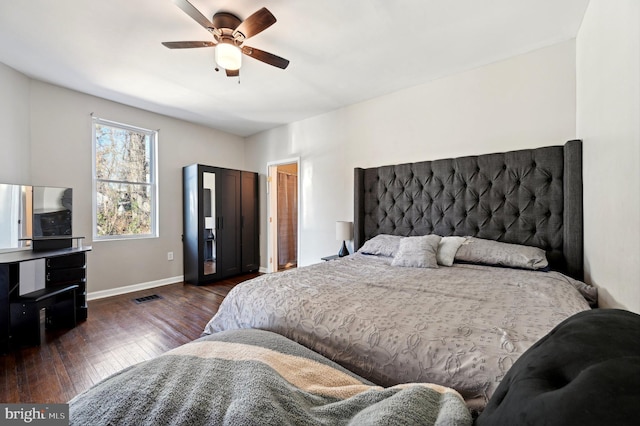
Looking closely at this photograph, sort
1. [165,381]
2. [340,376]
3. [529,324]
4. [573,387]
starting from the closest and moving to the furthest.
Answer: [573,387] → [165,381] → [340,376] → [529,324]

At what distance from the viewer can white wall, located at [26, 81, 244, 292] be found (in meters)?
3.17

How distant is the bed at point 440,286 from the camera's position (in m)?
0.95

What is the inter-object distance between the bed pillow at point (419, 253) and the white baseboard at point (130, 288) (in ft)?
11.8

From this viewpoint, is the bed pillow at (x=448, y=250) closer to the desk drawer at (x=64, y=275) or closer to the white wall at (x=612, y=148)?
the white wall at (x=612, y=148)

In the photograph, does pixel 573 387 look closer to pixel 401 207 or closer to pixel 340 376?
pixel 340 376

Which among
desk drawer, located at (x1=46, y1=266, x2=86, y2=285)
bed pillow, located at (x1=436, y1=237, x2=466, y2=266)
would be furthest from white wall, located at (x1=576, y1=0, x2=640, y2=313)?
desk drawer, located at (x1=46, y1=266, x2=86, y2=285)

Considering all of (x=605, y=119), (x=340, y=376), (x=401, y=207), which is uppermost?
(x=605, y=119)

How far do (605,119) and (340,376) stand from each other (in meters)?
1.92

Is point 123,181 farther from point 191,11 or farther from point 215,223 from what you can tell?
point 191,11

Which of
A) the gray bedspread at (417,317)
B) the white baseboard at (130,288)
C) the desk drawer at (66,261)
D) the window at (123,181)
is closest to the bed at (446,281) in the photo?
the gray bedspread at (417,317)

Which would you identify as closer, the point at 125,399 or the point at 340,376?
the point at 125,399

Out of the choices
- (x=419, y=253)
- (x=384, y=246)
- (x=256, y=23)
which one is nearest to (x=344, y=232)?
(x=384, y=246)

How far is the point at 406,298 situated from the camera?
1.48 m

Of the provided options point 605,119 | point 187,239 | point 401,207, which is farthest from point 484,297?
point 187,239
